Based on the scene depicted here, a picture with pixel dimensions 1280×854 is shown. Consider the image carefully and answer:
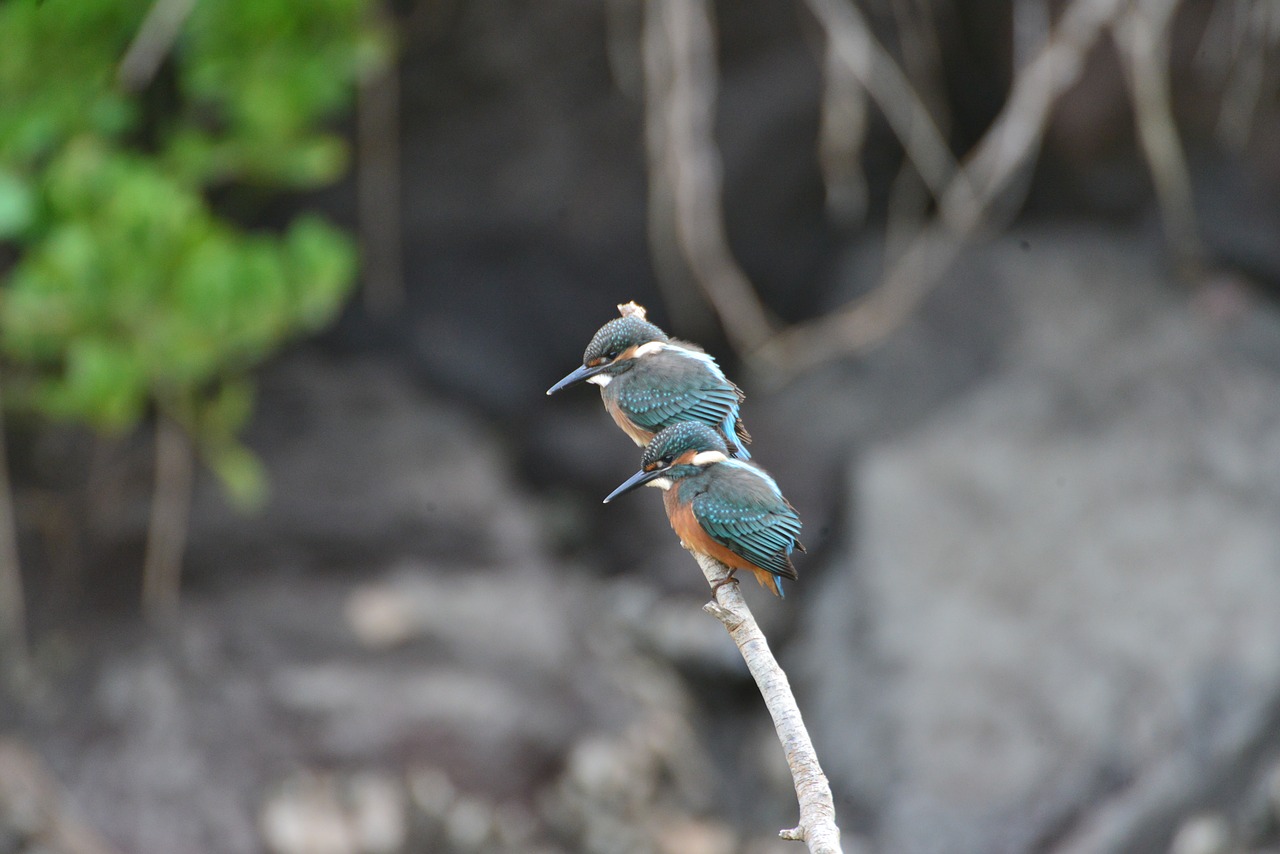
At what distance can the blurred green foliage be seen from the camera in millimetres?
3408

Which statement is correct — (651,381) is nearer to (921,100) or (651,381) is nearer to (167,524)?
(167,524)

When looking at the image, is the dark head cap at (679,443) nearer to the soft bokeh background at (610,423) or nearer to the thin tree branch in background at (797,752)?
the thin tree branch in background at (797,752)

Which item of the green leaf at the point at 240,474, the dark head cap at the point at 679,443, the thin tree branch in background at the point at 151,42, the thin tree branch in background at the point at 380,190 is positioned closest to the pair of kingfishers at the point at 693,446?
the dark head cap at the point at 679,443

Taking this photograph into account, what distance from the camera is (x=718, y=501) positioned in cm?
183

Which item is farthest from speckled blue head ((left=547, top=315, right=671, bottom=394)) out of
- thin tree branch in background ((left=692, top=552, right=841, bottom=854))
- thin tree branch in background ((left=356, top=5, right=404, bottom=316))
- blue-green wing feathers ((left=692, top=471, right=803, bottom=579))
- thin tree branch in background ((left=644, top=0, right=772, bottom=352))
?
thin tree branch in background ((left=356, top=5, right=404, bottom=316))

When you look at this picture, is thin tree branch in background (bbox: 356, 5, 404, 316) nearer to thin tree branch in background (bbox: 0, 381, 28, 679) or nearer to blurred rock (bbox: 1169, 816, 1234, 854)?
thin tree branch in background (bbox: 0, 381, 28, 679)

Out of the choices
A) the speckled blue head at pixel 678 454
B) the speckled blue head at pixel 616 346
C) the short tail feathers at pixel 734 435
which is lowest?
the speckled blue head at pixel 678 454

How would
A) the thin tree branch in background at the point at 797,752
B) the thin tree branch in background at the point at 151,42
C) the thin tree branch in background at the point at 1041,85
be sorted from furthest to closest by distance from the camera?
the thin tree branch in background at the point at 1041,85 < the thin tree branch in background at the point at 151,42 < the thin tree branch in background at the point at 797,752

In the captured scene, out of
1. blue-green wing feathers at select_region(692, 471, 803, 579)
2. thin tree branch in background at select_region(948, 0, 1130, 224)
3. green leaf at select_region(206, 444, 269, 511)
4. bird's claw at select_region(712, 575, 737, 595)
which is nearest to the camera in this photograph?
bird's claw at select_region(712, 575, 737, 595)

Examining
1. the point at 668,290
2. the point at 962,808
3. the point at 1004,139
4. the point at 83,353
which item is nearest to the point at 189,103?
the point at 83,353

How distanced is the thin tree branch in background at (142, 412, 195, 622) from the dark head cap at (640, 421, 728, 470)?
274 centimetres

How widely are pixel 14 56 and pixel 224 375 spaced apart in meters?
1.30

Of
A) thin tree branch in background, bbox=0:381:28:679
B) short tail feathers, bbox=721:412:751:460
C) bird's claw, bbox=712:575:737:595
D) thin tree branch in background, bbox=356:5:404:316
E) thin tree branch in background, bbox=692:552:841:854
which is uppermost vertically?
thin tree branch in background, bbox=356:5:404:316

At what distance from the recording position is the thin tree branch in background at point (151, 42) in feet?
9.97
